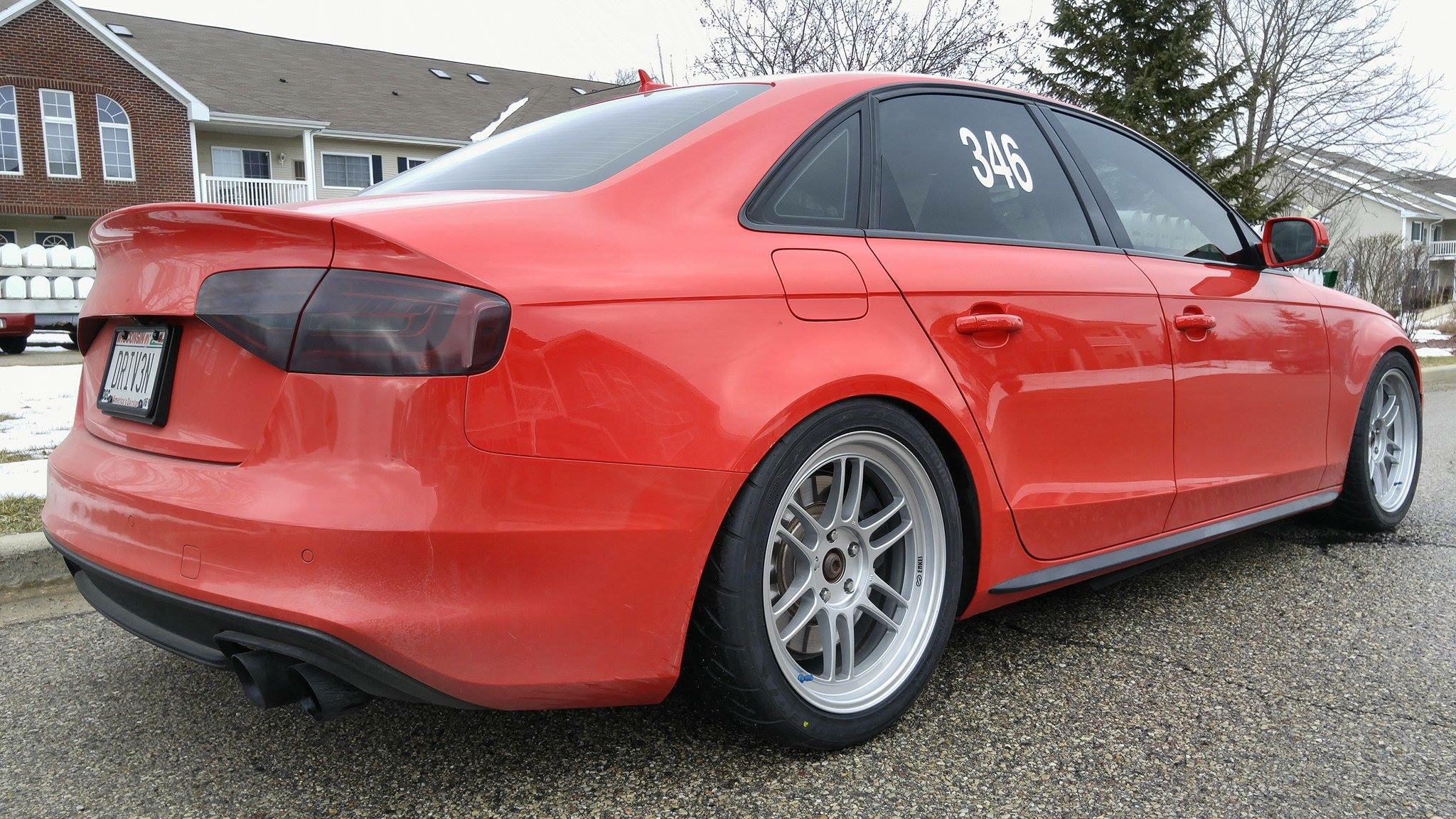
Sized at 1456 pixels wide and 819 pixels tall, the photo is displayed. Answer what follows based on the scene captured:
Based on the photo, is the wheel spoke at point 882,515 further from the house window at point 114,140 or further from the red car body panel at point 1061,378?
the house window at point 114,140

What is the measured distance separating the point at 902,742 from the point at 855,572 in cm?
39

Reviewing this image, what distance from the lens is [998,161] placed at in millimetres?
2803

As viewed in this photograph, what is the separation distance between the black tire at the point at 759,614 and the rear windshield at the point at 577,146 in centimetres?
69

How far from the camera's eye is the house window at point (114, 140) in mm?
24344

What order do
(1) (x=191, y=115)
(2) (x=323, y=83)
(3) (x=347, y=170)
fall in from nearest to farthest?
(1) (x=191, y=115)
(3) (x=347, y=170)
(2) (x=323, y=83)

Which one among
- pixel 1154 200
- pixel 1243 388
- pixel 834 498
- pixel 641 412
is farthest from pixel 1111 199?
pixel 641 412

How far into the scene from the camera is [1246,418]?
321 centimetres

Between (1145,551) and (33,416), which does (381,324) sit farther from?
(33,416)

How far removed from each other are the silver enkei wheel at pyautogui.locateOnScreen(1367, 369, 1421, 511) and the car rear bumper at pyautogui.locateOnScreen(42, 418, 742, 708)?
3.44 m

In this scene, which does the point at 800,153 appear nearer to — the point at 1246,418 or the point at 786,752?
the point at 786,752

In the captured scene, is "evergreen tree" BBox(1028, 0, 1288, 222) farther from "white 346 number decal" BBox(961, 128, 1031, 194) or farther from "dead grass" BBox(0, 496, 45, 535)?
"dead grass" BBox(0, 496, 45, 535)

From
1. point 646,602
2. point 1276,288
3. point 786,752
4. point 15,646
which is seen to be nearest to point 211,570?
point 646,602

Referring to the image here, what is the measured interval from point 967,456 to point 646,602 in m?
0.88

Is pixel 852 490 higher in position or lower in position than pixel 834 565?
higher
